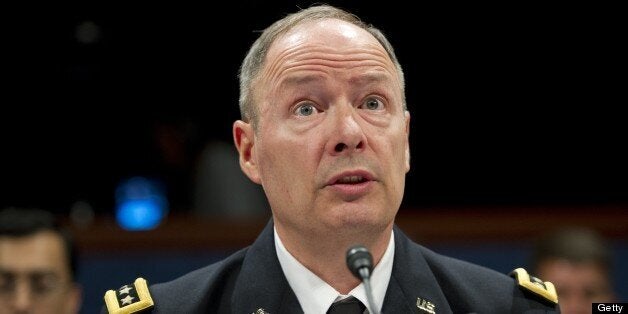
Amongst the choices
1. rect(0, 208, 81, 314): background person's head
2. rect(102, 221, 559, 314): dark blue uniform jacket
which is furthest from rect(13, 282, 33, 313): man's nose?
rect(102, 221, 559, 314): dark blue uniform jacket

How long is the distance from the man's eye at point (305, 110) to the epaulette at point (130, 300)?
0.69 meters

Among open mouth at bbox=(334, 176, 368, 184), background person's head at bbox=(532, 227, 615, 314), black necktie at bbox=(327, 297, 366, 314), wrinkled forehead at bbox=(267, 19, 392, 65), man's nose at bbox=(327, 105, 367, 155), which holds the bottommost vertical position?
background person's head at bbox=(532, 227, 615, 314)

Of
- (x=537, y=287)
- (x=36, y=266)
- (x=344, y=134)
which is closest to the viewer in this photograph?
(x=344, y=134)

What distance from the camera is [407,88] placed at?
7.34m


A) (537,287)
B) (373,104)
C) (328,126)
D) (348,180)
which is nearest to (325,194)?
(348,180)

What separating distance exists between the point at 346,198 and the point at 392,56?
0.54m

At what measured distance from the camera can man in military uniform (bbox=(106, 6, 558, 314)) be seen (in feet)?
8.94

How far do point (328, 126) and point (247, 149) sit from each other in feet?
1.31

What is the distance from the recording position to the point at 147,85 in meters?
7.79

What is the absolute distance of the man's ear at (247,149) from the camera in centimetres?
301

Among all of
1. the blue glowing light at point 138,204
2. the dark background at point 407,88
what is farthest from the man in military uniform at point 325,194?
the blue glowing light at point 138,204

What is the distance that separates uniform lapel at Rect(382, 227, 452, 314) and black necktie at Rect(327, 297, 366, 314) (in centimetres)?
9

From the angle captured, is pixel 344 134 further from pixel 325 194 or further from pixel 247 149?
pixel 247 149

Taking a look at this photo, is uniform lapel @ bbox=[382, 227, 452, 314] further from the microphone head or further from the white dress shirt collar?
the microphone head
